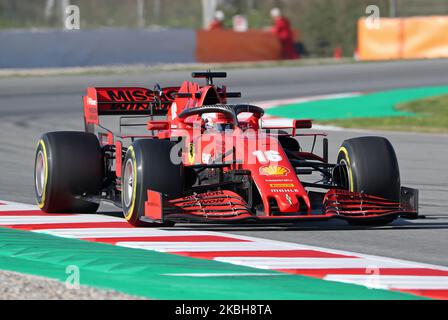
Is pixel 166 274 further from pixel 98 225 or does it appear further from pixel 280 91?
pixel 280 91

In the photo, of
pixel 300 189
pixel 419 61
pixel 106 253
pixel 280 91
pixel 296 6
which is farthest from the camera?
pixel 296 6

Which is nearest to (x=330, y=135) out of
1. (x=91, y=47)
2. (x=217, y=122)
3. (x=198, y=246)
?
(x=217, y=122)

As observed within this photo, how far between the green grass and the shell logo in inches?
435

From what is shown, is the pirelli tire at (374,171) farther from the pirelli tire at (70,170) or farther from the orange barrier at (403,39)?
the orange barrier at (403,39)

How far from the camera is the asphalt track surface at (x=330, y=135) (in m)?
9.88

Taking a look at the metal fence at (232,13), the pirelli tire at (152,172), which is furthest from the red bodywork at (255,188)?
the metal fence at (232,13)

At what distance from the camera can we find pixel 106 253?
29.6 feet

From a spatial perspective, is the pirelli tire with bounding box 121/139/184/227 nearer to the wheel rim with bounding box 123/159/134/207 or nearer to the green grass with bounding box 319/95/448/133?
the wheel rim with bounding box 123/159/134/207

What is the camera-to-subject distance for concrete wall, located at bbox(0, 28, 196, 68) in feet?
113

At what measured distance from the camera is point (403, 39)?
3997cm

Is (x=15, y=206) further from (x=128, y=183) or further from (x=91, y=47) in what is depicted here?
(x=91, y=47)

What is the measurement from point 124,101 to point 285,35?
29.1 metres
